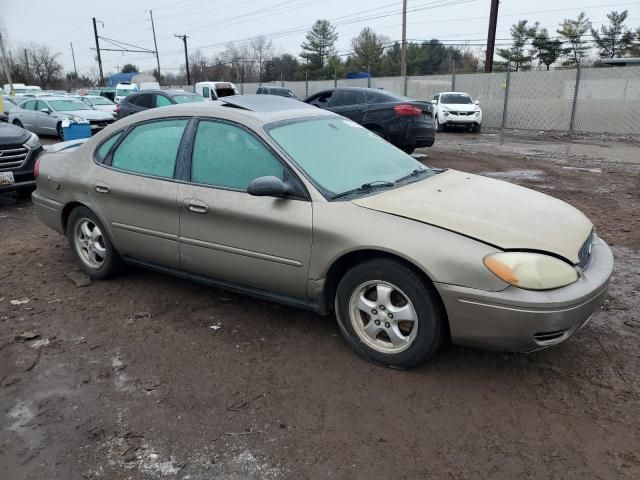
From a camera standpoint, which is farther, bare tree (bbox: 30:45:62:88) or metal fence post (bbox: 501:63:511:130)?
bare tree (bbox: 30:45:62:88)

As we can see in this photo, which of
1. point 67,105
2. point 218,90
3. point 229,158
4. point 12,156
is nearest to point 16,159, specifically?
point 12,156

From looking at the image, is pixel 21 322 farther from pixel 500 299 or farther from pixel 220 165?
pixel 500 299

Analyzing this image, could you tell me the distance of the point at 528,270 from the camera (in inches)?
108

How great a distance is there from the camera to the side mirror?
3285 millimetres

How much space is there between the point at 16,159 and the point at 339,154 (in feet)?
19.7

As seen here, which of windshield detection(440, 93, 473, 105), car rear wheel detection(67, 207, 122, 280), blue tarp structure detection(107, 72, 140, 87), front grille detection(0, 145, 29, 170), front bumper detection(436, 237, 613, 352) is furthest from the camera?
blue tarp structure detection(107, 72, 140, 87)

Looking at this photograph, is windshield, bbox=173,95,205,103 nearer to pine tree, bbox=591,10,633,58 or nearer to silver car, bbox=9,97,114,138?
silver car, bbox=9,97,114,138

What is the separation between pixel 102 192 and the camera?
171 inches

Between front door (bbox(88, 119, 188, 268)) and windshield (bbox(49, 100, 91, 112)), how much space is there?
15367 millimetres

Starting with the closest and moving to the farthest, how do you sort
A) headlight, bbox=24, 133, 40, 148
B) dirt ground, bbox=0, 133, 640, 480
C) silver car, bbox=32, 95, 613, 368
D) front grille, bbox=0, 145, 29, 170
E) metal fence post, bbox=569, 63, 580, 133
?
dirt ground, bbox=0, 133, 640, 480, silver car, bbox=32, 95, 613, 368, front grille, bbox=0, 145, 29, 170, headlight, bbox=24, 133, 40, 148, metal fence post, bbox=569, 63, 580, 133

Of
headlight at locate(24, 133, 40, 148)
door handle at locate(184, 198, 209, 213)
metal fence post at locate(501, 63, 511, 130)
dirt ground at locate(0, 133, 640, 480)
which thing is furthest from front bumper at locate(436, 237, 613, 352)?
metal fence post at locate(501, 63, 511, 130)

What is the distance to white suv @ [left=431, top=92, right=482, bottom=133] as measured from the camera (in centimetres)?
2062

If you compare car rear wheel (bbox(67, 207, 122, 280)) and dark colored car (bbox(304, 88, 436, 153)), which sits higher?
dark colored car (bbox(304, 88, 436, 153))

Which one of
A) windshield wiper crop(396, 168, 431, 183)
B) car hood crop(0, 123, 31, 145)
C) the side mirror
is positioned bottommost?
car hood crop(0, 123, 31, 145)
